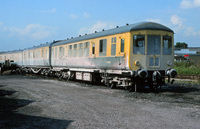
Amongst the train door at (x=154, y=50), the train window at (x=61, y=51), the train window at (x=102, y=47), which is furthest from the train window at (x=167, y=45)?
the train window at (x=61, y=51)

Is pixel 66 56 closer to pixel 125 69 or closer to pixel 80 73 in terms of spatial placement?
pixel 80 73

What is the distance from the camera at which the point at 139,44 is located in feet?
41.5

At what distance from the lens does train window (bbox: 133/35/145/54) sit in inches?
494

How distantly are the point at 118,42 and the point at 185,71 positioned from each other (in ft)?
48.0

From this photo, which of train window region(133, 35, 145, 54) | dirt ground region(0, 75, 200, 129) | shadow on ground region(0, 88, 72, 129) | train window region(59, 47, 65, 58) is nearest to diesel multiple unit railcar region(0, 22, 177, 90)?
train window region(133, 35, 145, 54)

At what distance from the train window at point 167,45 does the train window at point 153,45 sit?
38 cm

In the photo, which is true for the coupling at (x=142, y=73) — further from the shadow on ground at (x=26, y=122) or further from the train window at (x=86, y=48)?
the shadow on ground at (x=26, y=122)

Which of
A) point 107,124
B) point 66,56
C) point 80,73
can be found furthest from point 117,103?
point 66,56

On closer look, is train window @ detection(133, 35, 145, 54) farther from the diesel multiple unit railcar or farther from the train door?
the train door

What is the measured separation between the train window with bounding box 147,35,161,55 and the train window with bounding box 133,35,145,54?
0.94 ft

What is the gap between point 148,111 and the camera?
7.80 meters

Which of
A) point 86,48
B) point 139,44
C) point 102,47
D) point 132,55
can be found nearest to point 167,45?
point 139,44

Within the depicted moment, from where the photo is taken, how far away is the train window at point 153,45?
12.7m

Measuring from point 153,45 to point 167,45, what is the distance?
1011 mm
